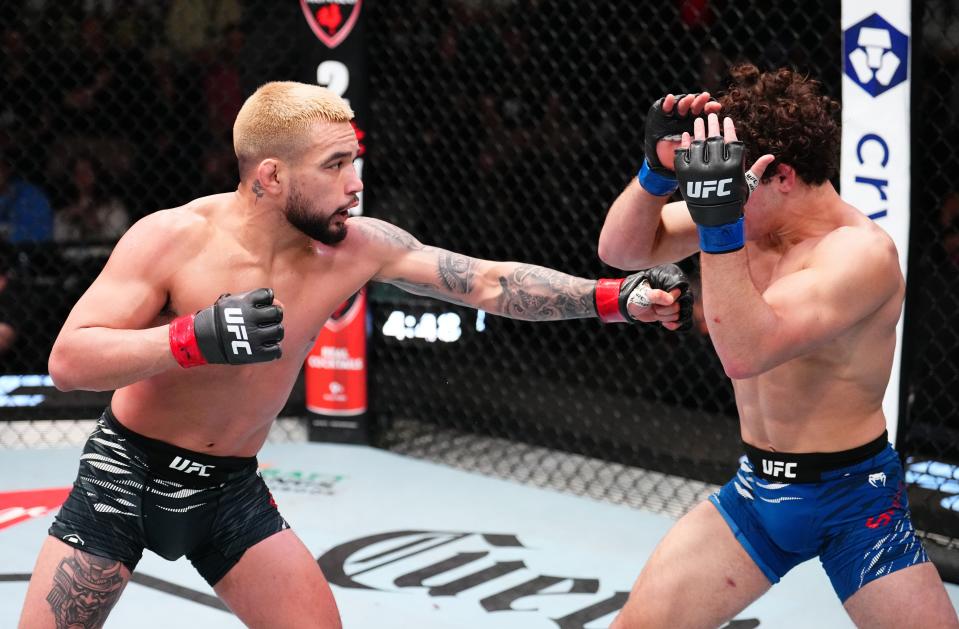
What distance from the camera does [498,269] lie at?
246cm

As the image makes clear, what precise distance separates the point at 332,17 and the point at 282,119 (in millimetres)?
2595

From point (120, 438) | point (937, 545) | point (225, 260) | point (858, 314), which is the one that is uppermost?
point (225, 260)

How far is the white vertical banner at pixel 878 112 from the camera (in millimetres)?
3277

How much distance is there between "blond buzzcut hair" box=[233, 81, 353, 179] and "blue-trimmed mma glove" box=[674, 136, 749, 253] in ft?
2.19

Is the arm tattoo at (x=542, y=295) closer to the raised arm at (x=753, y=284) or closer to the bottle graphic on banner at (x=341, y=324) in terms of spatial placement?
the raised arm at (x=753, y=284)

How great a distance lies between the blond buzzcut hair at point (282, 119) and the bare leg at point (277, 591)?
28.8 inches

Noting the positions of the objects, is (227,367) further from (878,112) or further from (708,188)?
(878,112)

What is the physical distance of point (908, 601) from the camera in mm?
2020

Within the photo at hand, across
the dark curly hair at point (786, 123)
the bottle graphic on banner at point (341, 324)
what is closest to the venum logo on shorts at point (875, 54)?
the dark curly hair at point (786, 123)

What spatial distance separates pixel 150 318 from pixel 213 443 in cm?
27

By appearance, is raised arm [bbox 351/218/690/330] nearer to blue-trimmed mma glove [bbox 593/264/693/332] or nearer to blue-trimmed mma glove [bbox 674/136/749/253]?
blue-trimmed mma glove [bbox 593/264/693/332]

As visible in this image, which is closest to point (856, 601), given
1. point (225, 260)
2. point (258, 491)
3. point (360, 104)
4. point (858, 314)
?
point (858, 314)

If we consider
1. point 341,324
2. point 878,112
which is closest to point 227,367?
point 878,112

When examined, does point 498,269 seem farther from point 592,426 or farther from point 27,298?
point 27,298
